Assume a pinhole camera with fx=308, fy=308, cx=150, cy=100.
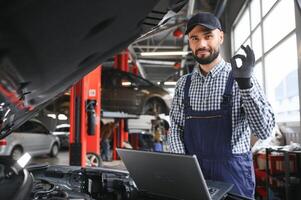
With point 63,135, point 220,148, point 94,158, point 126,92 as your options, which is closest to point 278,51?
point 94,158

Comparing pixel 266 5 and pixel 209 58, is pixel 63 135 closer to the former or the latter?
pixel 266 5

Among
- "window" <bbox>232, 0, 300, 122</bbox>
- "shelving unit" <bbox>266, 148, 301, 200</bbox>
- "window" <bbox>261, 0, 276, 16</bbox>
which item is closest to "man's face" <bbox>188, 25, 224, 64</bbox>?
"shelving unit" <bbox>266, 148, 301, 200</bbox>

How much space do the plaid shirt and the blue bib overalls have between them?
0.08 ft

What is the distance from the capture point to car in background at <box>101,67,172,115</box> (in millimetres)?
6434

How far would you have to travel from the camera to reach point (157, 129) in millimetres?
6957

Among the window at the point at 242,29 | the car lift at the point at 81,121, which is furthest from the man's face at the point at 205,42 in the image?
the window at the point at 242,29

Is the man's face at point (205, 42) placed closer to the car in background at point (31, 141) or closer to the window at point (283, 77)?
the window at point (283, 77)

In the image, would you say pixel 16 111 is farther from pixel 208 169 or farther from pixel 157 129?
pixel 157 129

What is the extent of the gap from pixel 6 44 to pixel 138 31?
41 cm

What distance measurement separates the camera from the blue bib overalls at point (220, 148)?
125 centimetres

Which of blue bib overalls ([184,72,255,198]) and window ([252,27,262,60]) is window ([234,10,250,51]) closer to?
window ([252,27,262,60])

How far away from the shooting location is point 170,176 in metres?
0.90

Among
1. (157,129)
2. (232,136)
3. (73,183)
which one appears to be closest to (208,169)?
(232,136)

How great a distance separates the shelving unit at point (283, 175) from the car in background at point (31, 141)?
4.37 m
